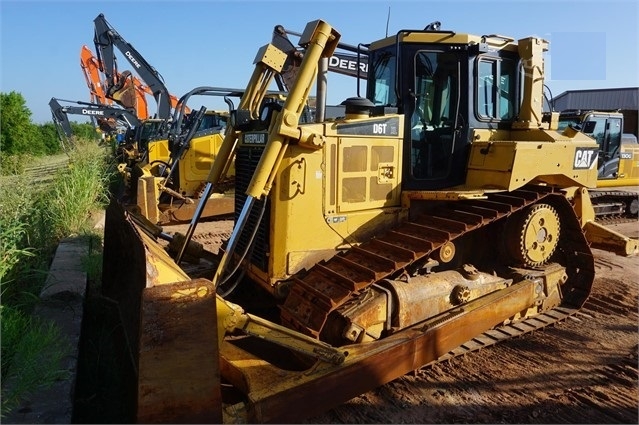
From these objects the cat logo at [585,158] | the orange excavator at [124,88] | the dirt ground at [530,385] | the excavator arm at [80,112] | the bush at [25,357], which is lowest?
the dirt ground at [530,385]

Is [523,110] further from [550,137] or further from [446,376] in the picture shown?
[446,376]

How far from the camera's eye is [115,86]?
1859 centimetres

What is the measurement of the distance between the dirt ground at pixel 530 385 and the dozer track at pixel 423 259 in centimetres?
19

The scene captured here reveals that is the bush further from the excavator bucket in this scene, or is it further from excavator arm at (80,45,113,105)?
excavator arm at (80,45,113,105)

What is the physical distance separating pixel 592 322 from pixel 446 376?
2.13 metres

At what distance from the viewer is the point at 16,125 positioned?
24734 mm

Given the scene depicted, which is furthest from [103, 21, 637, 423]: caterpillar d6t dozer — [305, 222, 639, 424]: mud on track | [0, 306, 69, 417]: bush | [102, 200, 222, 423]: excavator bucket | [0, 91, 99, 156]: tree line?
[0, 91, 99, 156]: tree line

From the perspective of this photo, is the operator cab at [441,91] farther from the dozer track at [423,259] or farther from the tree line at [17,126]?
the tree line at [17,126]

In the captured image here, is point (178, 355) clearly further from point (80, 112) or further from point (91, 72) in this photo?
point (91, 72)

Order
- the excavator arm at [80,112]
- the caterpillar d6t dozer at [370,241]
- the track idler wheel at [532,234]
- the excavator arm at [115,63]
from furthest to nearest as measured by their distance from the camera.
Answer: the excavator arm at [80,112] < the excavator arm at [115,63] < the track idler wheel at [532,234] < the caterpillar d6t dozer at [370,241]

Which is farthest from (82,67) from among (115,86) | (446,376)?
(446,376)

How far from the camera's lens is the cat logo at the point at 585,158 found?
4.95 metres

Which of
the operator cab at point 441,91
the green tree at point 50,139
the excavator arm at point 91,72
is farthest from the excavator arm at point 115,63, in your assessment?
the green tree at point 50,139

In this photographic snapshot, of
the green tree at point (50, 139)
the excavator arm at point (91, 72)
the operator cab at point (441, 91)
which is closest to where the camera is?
the operator cab at point (441, 91)
